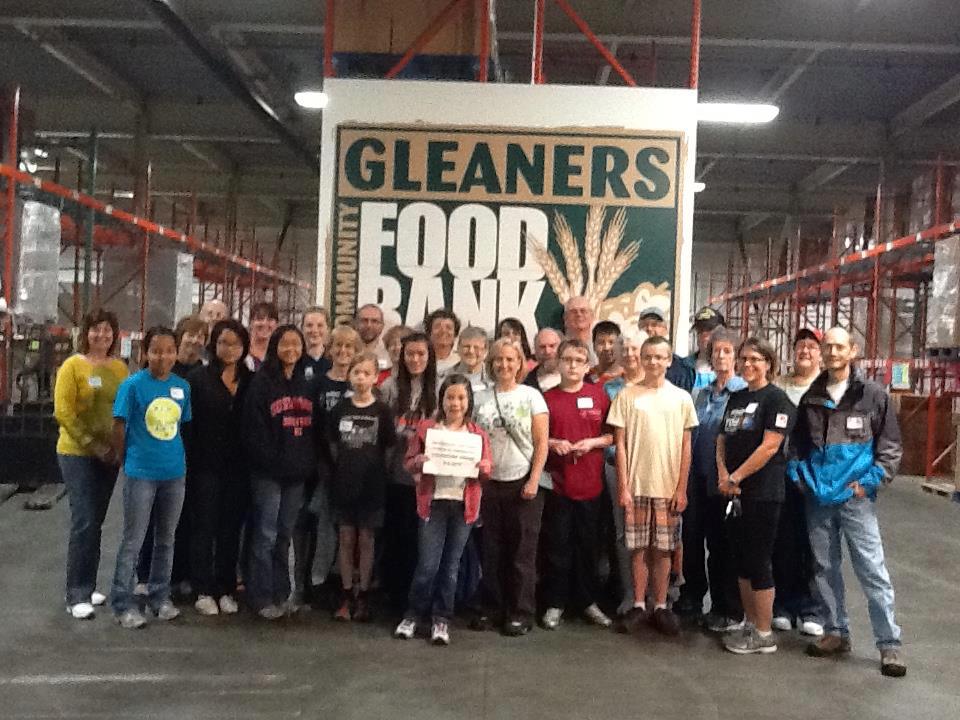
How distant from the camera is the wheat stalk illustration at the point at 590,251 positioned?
569 cm

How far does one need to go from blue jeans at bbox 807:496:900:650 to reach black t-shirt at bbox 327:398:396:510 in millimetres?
2159

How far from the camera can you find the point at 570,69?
11.4m

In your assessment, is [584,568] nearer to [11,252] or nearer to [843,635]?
[843,635]

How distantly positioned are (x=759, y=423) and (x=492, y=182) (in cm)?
254

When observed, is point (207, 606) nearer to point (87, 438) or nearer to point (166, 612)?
point (166, 612)

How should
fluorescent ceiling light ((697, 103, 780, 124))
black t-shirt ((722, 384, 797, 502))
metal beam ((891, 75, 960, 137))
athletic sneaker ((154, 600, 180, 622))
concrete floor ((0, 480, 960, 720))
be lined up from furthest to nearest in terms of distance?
metal beam ((891, 75, 960, 137)) < fluorescent ceiling light ((697, 103, 780, 124)) < athletic sneaker ((154, 600, 180, 622)) < black t-shirt ((722, 384, 797, 502)) < concrete floor ((0, 480, 960, 720))

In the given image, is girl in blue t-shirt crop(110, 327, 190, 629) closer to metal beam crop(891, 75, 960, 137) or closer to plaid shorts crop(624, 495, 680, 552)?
plaid shorts crop(624, 495, 680, 552)

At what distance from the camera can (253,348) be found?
4.68 metres

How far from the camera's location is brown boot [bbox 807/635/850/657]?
163 inches

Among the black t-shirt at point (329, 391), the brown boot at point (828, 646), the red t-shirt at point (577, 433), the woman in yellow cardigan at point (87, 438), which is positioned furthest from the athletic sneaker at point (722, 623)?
the woman in yellow cardigan at point (87, 438)

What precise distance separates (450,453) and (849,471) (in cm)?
190

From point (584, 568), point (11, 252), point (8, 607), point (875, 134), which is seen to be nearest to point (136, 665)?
point (8, 607)

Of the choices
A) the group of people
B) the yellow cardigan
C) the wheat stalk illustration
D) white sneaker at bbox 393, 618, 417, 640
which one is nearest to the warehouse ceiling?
the wheat stalk illustration

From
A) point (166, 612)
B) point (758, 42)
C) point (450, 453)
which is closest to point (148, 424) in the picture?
point (166, 612)
